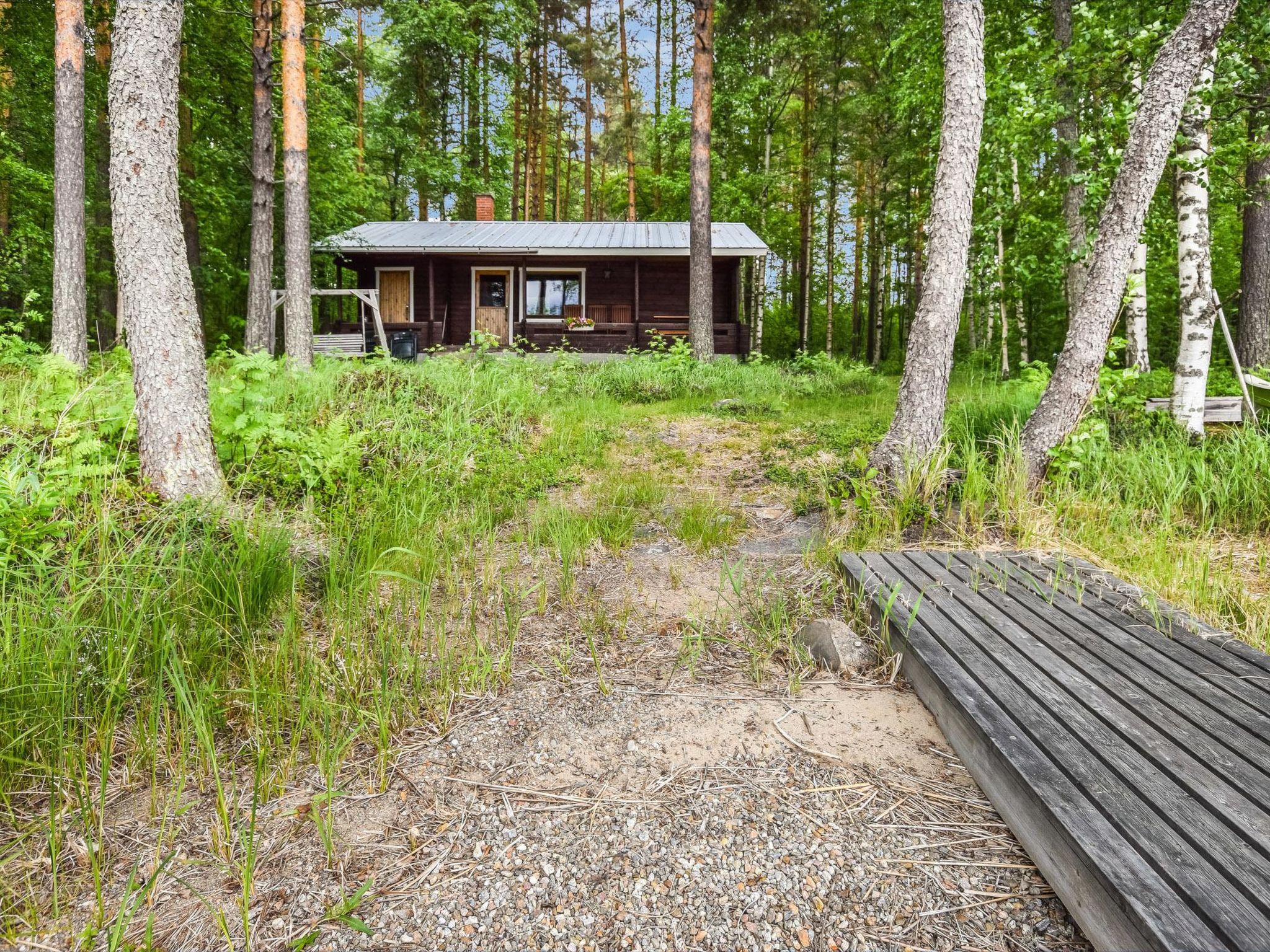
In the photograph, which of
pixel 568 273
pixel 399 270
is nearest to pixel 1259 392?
pixel 568 273

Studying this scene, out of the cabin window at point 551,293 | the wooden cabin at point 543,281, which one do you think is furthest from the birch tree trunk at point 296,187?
the cabin window at point 551,293

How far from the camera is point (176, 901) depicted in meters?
1.44

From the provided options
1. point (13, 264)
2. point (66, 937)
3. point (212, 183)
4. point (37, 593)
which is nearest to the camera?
point (66, 937)

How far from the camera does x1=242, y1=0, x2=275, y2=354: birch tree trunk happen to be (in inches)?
375

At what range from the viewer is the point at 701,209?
1155 centimetres

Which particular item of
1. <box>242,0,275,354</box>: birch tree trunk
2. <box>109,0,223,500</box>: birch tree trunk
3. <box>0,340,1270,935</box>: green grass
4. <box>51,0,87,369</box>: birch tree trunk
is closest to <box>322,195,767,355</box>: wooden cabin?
<box>242,0,275,354</box>: birch tree trunk

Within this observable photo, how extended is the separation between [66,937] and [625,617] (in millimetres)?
1901

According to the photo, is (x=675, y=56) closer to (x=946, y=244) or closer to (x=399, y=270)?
(x=399, y=270)

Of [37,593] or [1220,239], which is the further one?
[1220,239]

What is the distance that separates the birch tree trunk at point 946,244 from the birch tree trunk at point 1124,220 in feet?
1.94

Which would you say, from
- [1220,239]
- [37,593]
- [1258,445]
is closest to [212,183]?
[37,593]

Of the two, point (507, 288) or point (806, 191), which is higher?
point (806, 191)

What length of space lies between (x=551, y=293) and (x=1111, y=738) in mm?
16573

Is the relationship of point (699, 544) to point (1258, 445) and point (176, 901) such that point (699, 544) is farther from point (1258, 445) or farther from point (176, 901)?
point (1258, 445)
